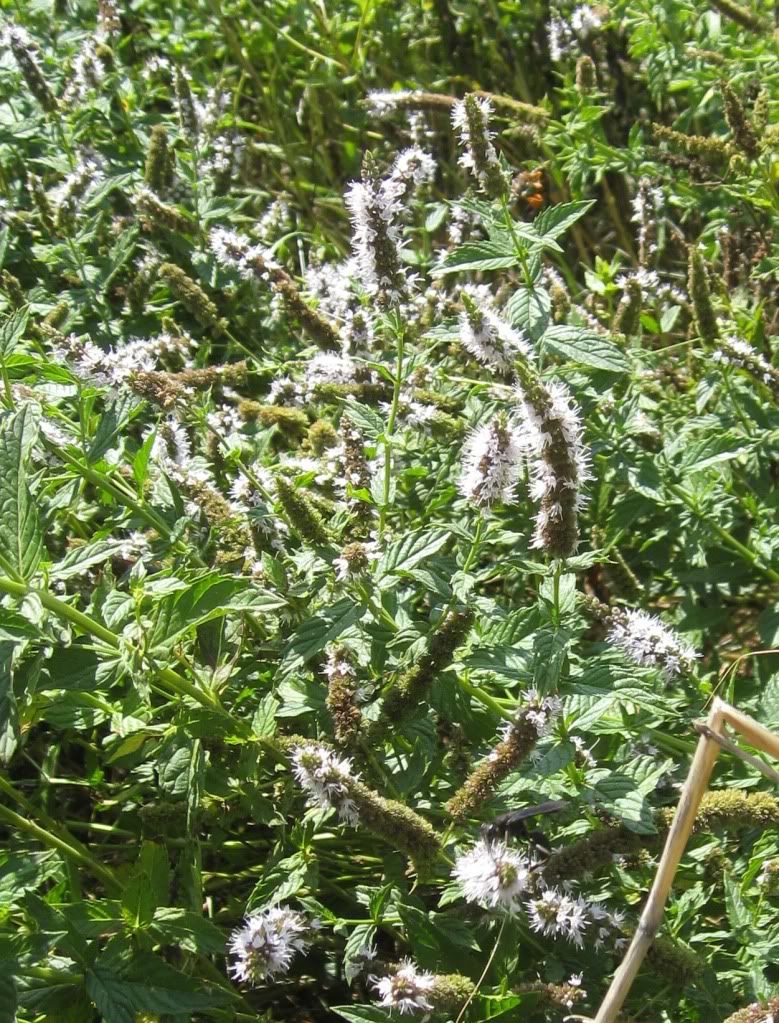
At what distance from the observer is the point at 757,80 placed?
11.6 feet

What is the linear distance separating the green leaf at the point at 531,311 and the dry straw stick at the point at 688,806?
2.95 ft

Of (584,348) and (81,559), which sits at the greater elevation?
(584,348)

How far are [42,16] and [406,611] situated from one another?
11.9 ft

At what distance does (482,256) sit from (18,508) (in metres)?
1.05

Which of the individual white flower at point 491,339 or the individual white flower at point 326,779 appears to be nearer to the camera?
the individual white flower at point 326,779

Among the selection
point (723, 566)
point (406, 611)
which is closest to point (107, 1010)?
point (406, 611)

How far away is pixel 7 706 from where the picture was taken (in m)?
1.86

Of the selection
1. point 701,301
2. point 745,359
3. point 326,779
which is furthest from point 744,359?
point 326,779

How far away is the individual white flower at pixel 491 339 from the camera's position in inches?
85.1

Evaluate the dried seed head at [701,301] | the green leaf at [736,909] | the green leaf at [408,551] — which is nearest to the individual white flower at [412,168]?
the dried seed head at [701,301]

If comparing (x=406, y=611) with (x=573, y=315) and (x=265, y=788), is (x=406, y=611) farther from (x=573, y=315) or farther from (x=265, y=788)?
(x=573, y=315)

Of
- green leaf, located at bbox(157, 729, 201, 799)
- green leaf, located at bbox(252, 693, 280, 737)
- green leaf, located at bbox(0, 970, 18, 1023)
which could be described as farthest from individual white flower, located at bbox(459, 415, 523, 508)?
green leaf, located at bbox(0, 970, 18, 1023)

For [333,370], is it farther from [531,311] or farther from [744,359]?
[744,359]

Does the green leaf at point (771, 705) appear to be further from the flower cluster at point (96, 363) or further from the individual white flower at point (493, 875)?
the flower cluster at point (96, 363)
